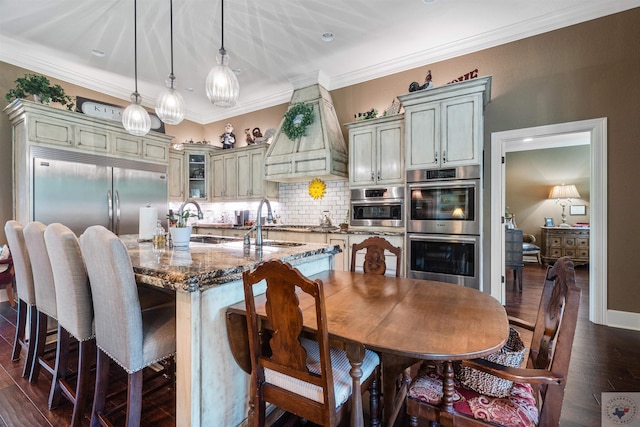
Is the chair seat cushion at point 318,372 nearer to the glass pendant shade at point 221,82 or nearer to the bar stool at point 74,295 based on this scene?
the bar stool at point 74,295

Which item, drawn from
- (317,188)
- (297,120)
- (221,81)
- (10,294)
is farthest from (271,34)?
(10,294)

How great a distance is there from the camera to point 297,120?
4.43 m

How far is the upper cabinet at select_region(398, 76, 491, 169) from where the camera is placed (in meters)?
3.12

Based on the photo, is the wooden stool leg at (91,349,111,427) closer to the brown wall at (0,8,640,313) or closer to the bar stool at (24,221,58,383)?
the bar stool at (24,221,58,383)

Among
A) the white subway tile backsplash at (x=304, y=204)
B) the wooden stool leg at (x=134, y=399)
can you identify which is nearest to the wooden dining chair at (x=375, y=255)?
the wooden stool leg at (x=134, y=399)

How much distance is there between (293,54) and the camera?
13.1 ft

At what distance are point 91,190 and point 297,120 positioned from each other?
305cm

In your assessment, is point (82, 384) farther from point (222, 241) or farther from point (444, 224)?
point (444, 224)

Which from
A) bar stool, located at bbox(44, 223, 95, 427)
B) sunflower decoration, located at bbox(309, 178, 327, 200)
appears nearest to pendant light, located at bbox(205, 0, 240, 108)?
bar stool, located at bbox(44, 223, 95, 427)

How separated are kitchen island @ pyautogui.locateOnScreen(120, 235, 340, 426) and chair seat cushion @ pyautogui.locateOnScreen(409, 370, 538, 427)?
3.02ft

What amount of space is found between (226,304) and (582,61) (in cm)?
426

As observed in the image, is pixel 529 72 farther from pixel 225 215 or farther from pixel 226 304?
pixel 225 215

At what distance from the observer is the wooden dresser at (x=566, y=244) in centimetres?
655

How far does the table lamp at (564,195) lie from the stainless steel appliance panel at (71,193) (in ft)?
30.8
